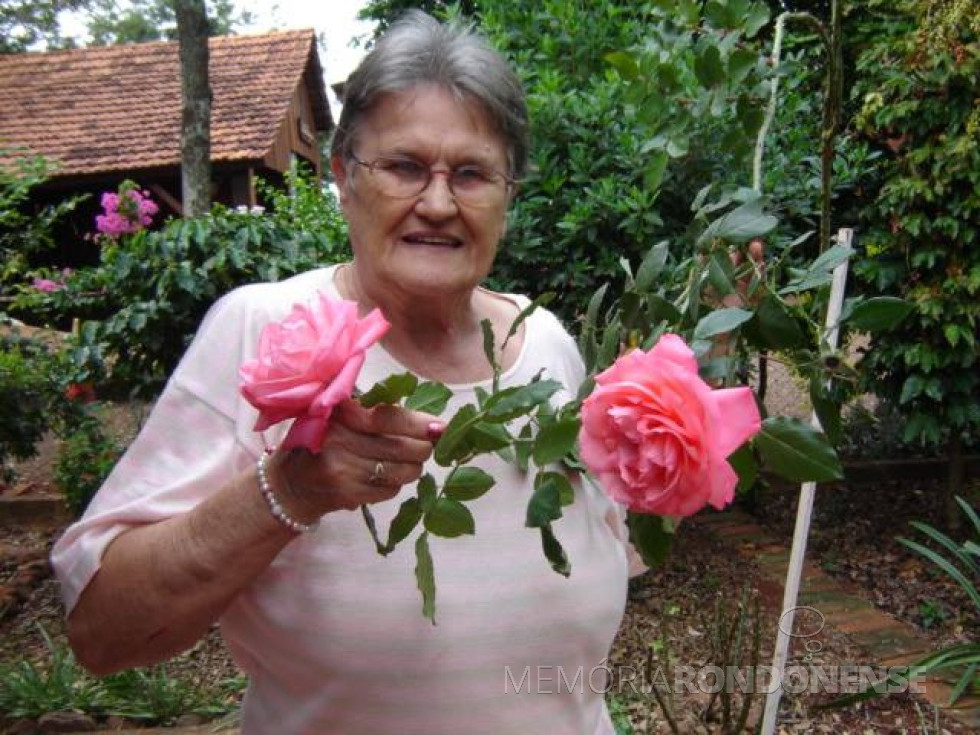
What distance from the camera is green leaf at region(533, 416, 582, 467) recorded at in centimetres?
89

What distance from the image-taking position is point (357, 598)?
4.25 ft

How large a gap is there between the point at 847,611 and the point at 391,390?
12.3ft

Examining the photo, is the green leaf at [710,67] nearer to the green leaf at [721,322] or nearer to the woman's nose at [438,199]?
the woman's nose at [438,199]

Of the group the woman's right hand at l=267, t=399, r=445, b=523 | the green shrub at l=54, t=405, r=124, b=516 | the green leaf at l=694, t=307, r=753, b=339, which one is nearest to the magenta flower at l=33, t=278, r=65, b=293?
the green shrub at l=54, t=405, r=124, b=516

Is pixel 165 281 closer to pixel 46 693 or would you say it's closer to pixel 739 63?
pixel 46 693

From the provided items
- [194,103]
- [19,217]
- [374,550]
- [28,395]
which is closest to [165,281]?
[28,395]

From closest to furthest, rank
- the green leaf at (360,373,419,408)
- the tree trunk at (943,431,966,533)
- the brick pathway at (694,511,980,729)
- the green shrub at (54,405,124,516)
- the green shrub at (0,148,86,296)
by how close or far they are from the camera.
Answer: the green leaf at (360,373,419,408) < the brick pathway at (694,511,980,729) < the green shrub at (0,148,86,296) < the tree trunk at (943,431,966,533) < the green shrub at (54,405,124,516)

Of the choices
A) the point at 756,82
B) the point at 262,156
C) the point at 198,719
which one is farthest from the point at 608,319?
the point at 262,156

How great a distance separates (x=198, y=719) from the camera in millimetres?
3332

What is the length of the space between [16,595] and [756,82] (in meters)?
4.69

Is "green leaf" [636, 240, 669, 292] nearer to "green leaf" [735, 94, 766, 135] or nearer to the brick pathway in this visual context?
"green leaf" [735, 94, 766, 135]

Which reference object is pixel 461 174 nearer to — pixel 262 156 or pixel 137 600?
pixel 137 600

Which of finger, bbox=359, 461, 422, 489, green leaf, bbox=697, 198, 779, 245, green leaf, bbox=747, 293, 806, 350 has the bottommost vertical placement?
finger, bbox=359, 461, 422, 489

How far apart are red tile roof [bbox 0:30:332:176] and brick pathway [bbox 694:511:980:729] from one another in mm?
10978
